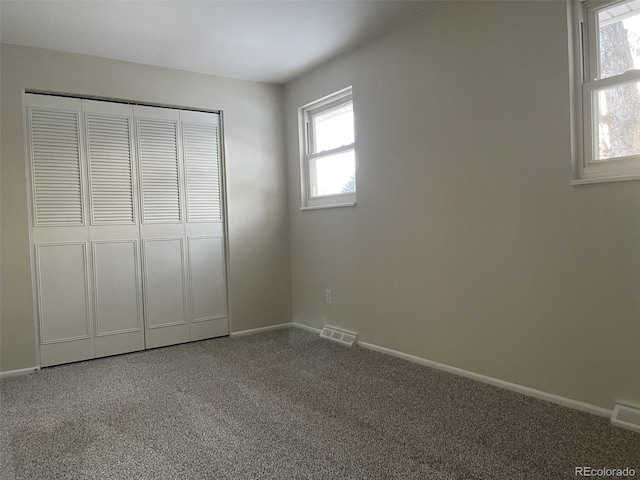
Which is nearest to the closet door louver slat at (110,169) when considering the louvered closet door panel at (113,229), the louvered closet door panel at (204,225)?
the louvered closet door panel at (113,229)

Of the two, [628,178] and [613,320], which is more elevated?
[628,178]

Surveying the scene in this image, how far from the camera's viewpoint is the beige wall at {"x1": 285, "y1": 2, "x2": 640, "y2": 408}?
7.04ft

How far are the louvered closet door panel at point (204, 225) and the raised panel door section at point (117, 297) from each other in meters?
0.46

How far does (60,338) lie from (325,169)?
8.26 ft

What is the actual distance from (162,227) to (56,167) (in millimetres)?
887

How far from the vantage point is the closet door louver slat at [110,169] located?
137 inches

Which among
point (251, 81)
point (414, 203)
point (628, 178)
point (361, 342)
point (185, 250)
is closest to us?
point (628, 178)

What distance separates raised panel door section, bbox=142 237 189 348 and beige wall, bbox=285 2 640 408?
1.40 meters

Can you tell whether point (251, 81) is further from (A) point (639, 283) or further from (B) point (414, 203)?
(A) point (639, 283)

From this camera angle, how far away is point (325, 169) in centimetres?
403

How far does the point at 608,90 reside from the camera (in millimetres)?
2145

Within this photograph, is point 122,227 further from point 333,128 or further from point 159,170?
point 333,128

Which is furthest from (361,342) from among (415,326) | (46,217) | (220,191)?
(46,217)

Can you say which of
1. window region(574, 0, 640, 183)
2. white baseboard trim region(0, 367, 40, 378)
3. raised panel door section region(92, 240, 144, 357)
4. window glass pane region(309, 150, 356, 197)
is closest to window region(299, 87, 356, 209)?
window glass pane region(309, 150, 356, 197)
